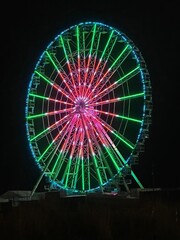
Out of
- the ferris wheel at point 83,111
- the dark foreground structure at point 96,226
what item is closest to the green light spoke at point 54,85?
the ferris wheel at point 83,111

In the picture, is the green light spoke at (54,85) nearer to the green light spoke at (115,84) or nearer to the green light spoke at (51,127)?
the green light spoke at (51,127)

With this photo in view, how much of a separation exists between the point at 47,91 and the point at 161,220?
21.8 metres

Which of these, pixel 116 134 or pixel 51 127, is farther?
pixel 51 127

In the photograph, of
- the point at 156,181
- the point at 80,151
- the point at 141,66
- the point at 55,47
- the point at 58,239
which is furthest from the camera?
the point at 156,181

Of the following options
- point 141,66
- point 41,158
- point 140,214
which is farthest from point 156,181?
point 140,214

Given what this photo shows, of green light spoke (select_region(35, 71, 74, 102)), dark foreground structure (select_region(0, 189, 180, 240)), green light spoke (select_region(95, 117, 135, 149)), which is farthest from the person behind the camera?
green light spoke (select_region(35, 71, 74, 102))

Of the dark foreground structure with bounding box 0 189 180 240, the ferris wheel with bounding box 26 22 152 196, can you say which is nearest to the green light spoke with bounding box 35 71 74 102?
the ferris wheel with bounding box 26 22 152 196

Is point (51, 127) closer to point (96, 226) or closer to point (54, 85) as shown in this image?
point (54, 85)

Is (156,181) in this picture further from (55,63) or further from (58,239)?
(58,239)

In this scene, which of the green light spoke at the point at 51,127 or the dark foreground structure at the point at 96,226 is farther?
the green light spoke at the point at 51,127

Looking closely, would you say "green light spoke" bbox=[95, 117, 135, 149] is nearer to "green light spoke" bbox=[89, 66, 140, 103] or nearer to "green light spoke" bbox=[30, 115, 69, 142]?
"green light spoke" bbox=[89, 66, 140, 103]

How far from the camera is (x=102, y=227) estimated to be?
1307 centimetres

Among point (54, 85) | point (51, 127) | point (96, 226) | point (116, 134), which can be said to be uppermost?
point (54, 85)

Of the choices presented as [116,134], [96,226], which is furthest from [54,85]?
[96,226]
